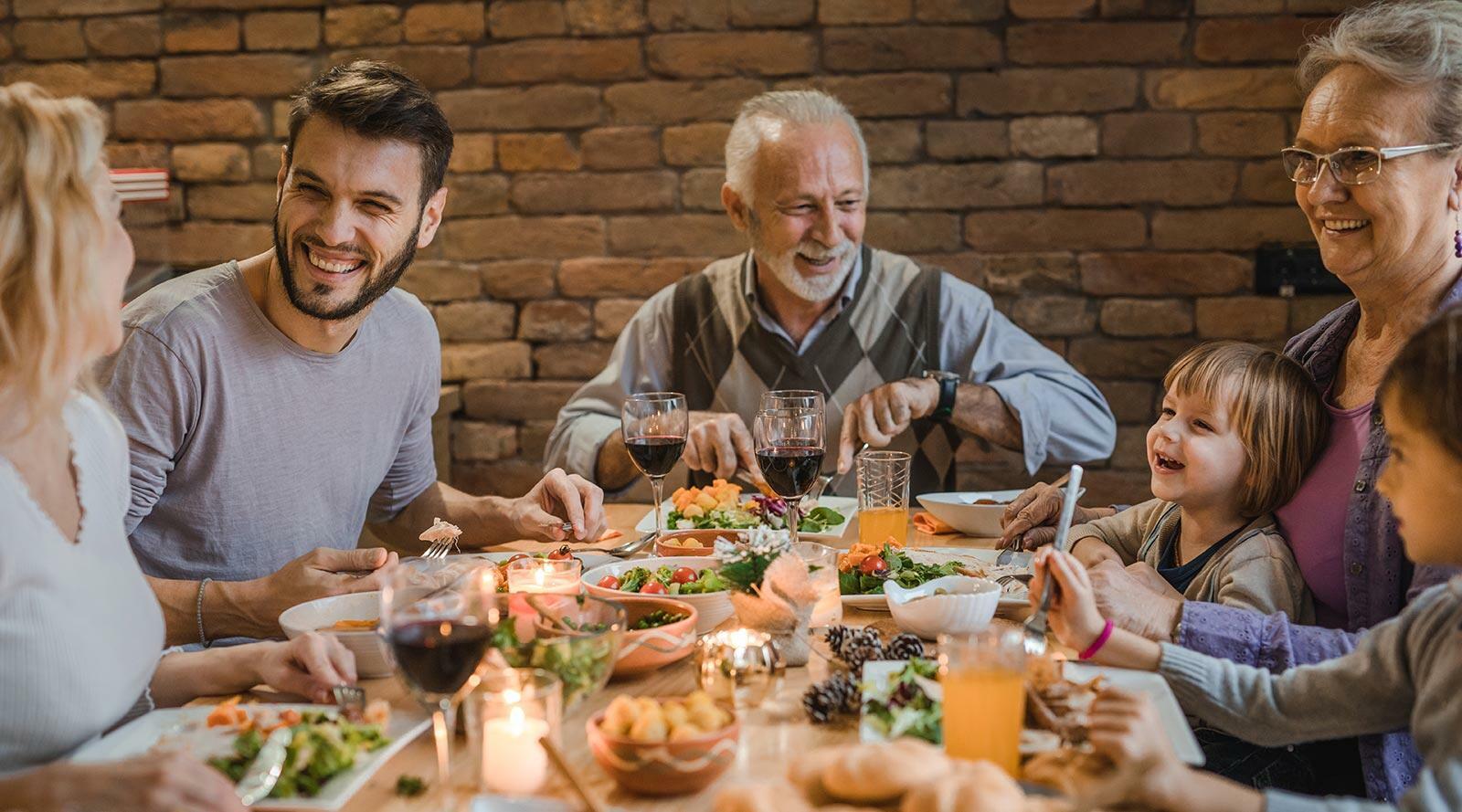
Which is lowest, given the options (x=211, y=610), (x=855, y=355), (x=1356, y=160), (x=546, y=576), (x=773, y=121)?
(x=211, y=610)

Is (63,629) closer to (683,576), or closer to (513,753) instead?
(513,753)

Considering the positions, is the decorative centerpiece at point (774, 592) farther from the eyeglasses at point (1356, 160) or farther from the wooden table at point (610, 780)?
the eyeglasses at point (1356, 160)

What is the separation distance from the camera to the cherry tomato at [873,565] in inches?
67.1

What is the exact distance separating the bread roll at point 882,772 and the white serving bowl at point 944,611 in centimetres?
43

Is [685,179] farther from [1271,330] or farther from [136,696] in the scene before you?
[136,696]

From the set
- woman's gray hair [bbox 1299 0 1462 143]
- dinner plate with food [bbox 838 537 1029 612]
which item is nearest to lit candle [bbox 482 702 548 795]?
dinner plate with food [bbox 838 537 1029 612]

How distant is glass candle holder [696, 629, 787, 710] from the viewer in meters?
1.37

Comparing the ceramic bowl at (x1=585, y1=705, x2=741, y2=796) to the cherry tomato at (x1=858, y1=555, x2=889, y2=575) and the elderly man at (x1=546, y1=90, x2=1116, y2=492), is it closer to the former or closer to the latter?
the cherry tomato at (x1=858, y1=555, x2=889, y2=575)

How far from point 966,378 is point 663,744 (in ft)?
6.60

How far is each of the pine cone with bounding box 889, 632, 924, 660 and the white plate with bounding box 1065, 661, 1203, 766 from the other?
167mm

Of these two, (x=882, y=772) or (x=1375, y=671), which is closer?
(x=882, y=772)

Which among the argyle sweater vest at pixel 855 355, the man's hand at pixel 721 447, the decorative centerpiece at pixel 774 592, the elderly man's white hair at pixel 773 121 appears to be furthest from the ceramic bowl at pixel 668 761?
the elderly man's white hair at pixel 773 121

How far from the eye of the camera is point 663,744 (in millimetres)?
1062

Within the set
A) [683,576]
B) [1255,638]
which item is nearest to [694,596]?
[683,576]
